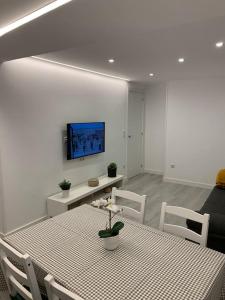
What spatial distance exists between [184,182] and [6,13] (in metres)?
5.13

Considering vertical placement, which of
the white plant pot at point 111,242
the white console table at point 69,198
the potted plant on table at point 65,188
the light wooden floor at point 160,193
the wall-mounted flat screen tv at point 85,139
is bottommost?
the light wooden floor at point 160,193

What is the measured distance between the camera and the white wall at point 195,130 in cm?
521

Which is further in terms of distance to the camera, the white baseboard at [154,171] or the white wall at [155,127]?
the white baseboard at [154,171]

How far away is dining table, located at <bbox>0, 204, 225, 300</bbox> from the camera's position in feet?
4.27

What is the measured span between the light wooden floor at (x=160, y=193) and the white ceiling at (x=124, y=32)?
2519mm

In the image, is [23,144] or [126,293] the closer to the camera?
[126,293]

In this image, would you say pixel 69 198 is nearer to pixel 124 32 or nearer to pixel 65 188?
pixel 65 188

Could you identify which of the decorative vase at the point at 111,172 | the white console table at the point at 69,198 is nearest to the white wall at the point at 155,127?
the decorative vase at the point at 111,172

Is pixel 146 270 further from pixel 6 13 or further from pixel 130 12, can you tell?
pixel 6 13

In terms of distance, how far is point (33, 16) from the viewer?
1.66m

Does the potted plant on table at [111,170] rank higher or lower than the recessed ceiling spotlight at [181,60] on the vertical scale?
lower

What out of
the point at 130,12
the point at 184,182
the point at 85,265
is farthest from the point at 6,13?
the point at 184,182

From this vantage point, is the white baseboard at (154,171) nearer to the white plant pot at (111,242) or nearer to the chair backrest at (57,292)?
the white plant pot at (111,242)

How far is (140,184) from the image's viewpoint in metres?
5.73
